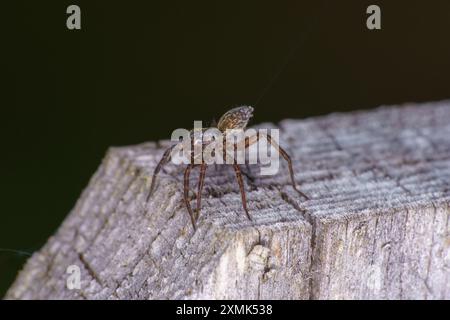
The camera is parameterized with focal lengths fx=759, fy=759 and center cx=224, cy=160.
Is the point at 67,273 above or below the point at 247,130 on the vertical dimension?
below

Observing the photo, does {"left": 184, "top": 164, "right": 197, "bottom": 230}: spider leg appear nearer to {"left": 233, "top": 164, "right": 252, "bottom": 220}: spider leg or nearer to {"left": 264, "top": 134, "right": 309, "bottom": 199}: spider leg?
{"left": 233, "top": 164, "right": 252, "bottom": 220}: spider leg

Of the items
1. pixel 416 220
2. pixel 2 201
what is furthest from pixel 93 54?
pixel 416 220

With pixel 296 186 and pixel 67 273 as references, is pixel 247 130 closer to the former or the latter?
pixel 296 186

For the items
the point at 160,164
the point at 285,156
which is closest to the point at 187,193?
the point at 160,164

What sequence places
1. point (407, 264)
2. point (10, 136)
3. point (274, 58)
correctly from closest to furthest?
point (407, 264)
point (10, 136)
point (274, 58)

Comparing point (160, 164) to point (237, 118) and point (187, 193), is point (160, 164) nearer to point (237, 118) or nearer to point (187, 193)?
point (187, 193)

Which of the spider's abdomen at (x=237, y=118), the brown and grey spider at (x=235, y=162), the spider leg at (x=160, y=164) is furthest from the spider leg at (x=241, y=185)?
the spider's abdomen at (x=237, y=118)

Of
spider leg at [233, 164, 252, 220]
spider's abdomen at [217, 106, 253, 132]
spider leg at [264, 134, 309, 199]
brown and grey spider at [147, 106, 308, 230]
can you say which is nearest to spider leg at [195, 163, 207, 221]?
brown and grey spider at [147, 106, 308, 230]
